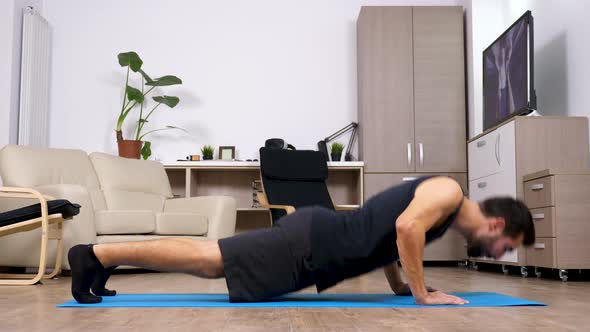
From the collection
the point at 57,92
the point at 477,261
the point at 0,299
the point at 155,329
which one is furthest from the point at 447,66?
the point at 155,329

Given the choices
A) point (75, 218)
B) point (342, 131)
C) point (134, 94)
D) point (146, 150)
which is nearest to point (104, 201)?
point (75, 218)

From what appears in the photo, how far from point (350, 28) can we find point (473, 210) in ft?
15.6

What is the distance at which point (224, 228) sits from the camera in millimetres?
5324

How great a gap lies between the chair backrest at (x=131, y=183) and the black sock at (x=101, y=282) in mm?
2770

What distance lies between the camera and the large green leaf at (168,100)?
6.28 m

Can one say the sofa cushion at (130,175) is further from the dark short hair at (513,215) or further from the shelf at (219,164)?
the dark short hair at (513,215)

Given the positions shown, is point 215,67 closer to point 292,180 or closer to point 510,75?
point 292,180

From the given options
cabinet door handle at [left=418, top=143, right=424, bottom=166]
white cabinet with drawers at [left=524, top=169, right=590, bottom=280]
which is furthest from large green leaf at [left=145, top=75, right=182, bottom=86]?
white cabinet with drawers at [left=524, top=169, right=590, bottom=280]

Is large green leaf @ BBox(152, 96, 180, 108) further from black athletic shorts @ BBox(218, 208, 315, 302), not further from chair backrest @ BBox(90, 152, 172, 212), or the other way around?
black athletic shorts @ BBox(218, 208, 315, 302)

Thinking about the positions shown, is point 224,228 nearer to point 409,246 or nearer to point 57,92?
point 57,92

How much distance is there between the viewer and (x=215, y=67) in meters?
6.84

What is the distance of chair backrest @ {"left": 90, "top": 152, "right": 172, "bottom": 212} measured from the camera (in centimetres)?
551

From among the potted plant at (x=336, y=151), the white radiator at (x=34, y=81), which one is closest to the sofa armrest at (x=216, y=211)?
the potted plant at (x=336, y=151)

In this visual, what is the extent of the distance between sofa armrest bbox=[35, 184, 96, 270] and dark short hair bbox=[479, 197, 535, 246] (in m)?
2.99
